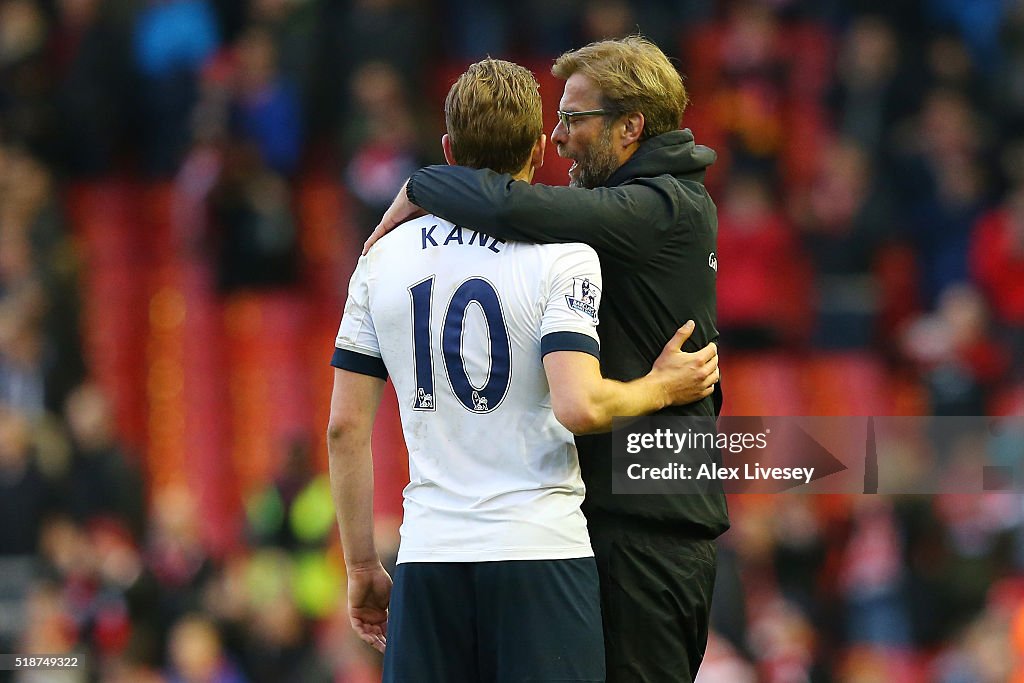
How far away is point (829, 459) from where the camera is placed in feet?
16.5

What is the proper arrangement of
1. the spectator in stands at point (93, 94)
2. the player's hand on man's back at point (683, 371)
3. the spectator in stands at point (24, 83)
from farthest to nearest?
the spectator in stands at point (24, 83), the spectator in stands at point (93, 94), the player's hand on man's back at point (683, 371)

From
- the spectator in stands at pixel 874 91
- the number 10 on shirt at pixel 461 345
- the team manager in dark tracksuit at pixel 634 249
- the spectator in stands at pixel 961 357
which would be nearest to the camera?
the number 10 on shirt at pixel 461 345

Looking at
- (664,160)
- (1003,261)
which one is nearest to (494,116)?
(664,160)

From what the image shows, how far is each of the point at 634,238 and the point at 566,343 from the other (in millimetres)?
429

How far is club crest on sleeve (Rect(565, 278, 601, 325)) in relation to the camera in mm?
4020

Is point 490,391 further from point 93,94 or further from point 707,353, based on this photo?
point 93,94

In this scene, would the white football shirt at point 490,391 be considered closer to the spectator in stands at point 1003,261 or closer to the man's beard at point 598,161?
the man's beard at point 598,161

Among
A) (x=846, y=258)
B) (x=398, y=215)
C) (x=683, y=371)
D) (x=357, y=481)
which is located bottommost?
(x=357, y=481)

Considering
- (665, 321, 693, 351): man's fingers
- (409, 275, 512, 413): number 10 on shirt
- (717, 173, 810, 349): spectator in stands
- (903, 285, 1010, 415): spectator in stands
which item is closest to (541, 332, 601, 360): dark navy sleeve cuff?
(409, 275, 512, 413): number 10 on shirt

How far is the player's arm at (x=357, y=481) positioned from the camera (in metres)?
4.33

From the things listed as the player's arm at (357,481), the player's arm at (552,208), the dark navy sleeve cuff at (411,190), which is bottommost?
the player's arm at (357,481)

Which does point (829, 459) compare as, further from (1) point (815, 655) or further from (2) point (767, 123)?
(2) point (767, 123)

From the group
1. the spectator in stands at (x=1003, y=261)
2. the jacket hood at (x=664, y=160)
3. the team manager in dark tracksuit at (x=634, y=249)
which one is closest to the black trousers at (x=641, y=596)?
the team manager in dark tracksuit at (x=634, y=249)

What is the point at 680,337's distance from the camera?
4.34 m
